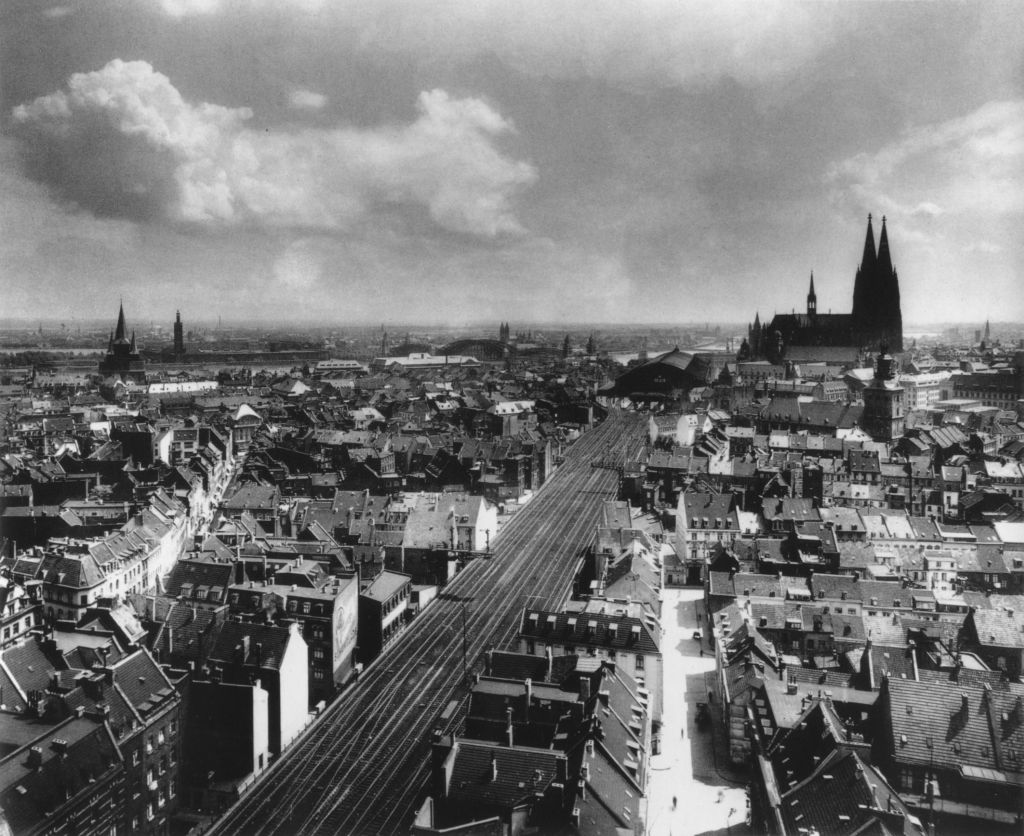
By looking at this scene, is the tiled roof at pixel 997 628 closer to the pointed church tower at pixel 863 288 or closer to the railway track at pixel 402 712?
the railway track at pixel 402 712

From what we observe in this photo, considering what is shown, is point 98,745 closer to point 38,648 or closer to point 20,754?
point 20,754

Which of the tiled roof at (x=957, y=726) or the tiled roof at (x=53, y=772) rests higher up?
the tiled roof at (x=957, y=726)

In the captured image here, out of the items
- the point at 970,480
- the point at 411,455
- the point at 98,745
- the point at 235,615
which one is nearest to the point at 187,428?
the point at 411,455

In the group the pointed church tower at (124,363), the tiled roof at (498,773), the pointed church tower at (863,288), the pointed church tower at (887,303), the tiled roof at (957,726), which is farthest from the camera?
the pointed church tower at (124,363)

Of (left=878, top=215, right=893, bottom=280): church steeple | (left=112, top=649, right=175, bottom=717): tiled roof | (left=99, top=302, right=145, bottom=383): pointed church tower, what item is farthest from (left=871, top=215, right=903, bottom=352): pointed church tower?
(left=99, top=302, right=145, bottom=383): pointed church tower

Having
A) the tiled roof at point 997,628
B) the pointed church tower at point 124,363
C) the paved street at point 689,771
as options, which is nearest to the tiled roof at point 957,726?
the paved street at point 689,771

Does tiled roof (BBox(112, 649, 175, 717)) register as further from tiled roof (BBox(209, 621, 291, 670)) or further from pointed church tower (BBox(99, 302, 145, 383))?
pointed church tower (BBox(99, 302, 145, 383))
